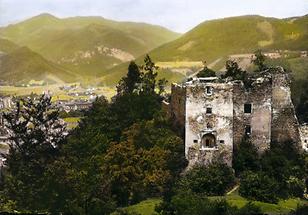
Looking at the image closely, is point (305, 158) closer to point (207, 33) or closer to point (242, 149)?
point (242, 149)

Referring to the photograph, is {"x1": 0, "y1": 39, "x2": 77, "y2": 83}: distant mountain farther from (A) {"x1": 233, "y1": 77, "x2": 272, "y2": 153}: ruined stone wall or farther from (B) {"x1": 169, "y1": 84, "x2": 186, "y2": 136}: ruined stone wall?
(A) {"x1": 233, "y1": 77, "x2": 272, "y2": 153}: ruined stone wall

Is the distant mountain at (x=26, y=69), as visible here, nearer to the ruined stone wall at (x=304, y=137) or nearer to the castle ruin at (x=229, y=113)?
the castle ruin at (x=229, y=113)

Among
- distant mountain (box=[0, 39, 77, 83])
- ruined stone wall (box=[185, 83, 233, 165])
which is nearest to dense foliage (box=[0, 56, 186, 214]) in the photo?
ruined stone wall (box=[185, 83, 233, 165])

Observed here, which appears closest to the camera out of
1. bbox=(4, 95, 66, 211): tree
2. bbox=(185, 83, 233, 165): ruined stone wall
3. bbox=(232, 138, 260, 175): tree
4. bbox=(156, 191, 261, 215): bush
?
bbox=(156, 191, 261, 215): bush

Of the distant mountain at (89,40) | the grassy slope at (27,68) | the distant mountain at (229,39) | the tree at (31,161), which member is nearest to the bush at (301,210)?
the tree at (31,161)

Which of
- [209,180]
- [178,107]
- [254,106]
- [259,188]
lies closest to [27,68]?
[178,107]

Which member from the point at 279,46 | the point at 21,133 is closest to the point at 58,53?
the point at 279,46
